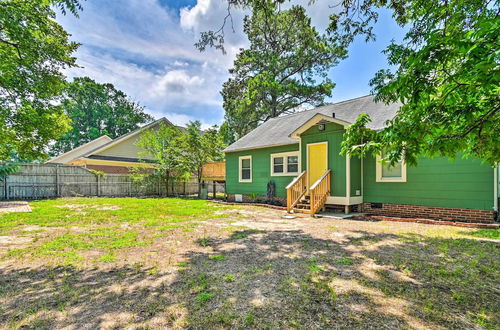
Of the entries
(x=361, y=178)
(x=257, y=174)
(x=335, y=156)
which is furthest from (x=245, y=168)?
(x=361, y=178)

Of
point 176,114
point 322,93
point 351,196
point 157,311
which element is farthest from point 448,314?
point 176,114

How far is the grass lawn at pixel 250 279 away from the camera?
2.35 m

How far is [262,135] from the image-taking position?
14.0 meters

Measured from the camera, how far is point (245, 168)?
13.8m

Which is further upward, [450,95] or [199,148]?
[199,148]

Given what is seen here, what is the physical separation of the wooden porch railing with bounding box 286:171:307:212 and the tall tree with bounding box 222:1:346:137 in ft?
46.8

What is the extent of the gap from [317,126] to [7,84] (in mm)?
10650

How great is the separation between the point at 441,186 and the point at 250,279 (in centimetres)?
730

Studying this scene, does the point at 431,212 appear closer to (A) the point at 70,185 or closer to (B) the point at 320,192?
(B) the point at 320,192

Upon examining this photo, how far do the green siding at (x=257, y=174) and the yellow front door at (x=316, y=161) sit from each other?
1038 mm

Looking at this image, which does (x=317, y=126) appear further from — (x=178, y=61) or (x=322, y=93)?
(x=322, y=93)

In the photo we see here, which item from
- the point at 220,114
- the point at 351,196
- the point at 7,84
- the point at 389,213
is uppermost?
the point at 220,114

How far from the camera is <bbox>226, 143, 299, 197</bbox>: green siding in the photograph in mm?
11644

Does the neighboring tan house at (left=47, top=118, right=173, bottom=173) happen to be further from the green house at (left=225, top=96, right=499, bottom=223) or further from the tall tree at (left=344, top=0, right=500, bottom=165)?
the tall tree at (left=344, top=0, right=500, bottom=165)
